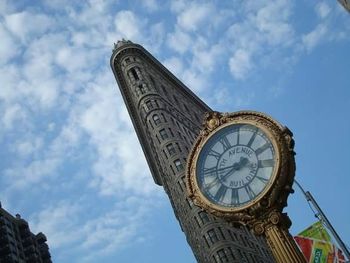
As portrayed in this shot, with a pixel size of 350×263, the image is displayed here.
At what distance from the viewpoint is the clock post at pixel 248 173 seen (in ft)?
25.5

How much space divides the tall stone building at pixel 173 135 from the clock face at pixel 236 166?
45.6 meters

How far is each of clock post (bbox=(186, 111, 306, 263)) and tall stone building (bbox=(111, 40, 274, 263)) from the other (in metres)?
45.5

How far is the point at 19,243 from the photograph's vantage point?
298 ft

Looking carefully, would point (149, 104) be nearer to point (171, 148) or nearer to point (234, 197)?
point (171, 148)

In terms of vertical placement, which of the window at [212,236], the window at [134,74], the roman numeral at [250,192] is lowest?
the roman numeral at [250,192]

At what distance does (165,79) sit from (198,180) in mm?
94984

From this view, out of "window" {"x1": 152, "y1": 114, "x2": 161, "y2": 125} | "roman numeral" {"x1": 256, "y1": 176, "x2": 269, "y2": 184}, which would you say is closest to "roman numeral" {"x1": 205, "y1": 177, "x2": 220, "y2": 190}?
"roman numeral" {"x1": 256, "y1": 176, "x2": 269, "y2": 184}

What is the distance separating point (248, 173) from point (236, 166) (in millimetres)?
261

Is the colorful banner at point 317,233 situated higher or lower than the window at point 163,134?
lower

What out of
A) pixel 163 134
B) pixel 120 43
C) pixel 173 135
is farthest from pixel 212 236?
pixel 120 43

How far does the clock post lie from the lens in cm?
777

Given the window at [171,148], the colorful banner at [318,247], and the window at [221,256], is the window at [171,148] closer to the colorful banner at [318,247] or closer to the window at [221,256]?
the window at [221,256]

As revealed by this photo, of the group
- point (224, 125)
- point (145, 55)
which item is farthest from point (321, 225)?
point (145, 55)

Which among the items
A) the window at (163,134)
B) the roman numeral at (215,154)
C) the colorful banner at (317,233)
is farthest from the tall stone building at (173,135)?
the roman numeral at (215,154)
